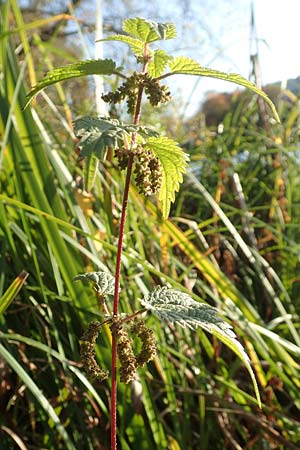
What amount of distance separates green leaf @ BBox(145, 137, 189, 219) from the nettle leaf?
0.08m

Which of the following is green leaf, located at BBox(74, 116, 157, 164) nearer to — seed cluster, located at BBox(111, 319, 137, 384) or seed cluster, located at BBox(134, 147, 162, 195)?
seed cluster, located at BBox(134, 147, 162, 195)

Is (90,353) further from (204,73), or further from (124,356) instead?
(204,73)

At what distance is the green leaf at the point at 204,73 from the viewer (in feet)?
1.41

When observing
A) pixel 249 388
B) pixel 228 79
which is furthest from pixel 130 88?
pixel 249 388

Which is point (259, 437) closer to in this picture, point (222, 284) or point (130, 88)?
point (222, 284)

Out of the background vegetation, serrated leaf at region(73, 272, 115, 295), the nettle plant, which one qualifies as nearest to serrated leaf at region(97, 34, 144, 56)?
the nettle plant

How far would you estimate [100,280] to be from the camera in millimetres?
491

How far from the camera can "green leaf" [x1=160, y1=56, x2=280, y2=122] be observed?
1.41 ft

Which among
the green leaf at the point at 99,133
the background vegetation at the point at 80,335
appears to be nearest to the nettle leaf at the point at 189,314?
the green leaf at the point at 99,133

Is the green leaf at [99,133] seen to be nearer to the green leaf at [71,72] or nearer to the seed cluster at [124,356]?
the green leaf at [71,72]

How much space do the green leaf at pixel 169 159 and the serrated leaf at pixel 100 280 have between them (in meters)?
0.08

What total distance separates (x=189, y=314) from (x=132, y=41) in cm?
21

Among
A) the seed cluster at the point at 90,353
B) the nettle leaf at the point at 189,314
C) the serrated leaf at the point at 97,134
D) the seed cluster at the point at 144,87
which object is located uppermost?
the seed cluster at the point at 144,87

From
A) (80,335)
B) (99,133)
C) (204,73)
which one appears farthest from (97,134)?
(80,335)
